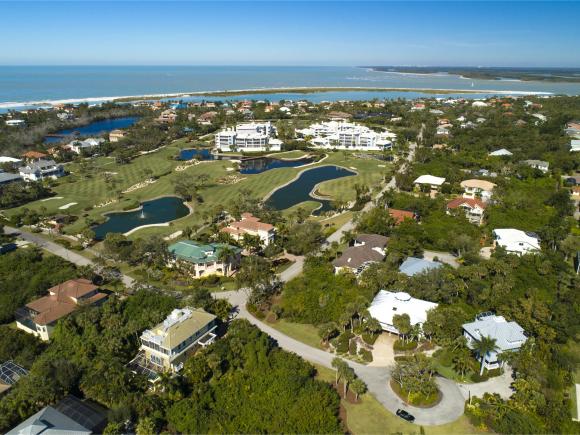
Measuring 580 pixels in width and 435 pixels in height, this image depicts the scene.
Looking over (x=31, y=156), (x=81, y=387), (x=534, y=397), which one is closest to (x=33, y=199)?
(x=31, y=156)

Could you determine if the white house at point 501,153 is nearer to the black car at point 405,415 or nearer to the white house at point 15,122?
the black car at point 405,415

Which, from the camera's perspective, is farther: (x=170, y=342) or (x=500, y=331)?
(x=500, y=331)

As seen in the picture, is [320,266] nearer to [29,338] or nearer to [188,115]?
[29,338]

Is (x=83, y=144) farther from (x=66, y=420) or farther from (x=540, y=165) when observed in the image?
(x=540, y=165)

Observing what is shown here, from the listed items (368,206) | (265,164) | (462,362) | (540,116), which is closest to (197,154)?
(265,164)

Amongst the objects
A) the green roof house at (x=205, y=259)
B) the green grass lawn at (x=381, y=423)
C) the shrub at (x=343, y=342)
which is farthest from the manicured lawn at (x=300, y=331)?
the green roof house at (x=205, y=259)
